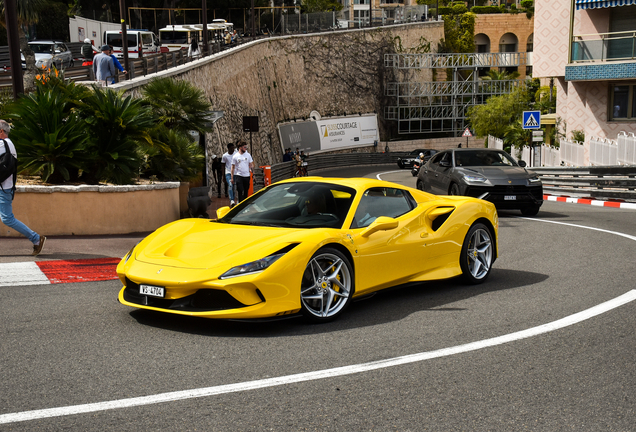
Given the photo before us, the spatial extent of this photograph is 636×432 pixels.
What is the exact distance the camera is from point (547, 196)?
→ 24062mm

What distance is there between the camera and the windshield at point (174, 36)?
5369 centimetres

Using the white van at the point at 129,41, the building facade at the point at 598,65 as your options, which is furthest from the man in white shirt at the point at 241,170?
the white van at the point at 129,41

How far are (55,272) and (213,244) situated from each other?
339 centimetres

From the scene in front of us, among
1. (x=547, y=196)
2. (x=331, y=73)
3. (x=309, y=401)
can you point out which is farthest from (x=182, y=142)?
(x=331, y=73)

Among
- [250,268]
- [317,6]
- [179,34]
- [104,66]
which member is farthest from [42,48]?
[317,6]

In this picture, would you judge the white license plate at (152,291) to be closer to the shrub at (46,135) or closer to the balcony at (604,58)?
the shrub at (46,135)

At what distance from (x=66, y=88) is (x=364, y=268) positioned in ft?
27.3

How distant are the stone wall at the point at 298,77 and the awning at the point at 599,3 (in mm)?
17240

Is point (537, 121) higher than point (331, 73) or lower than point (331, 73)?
lower

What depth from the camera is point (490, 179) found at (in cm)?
1560

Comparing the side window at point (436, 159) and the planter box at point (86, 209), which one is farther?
the side window at point (436, 159)

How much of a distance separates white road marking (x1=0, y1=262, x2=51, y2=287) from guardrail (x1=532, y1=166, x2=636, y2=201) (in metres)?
17.4

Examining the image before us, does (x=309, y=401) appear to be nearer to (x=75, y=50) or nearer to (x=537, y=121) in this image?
(x=537, y=121)

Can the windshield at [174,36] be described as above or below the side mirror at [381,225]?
above
